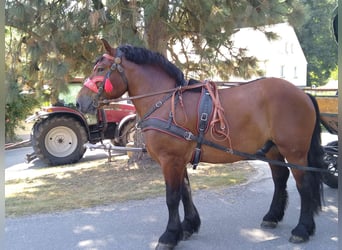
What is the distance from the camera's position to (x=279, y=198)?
4.63 m

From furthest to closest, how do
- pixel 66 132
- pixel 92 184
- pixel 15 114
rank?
pixel 15 114, pixel 66 132, pixel 92 184

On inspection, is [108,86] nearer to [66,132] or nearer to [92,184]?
[92,184]

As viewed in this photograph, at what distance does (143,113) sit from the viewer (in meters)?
4.10

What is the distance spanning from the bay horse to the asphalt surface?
267 mm

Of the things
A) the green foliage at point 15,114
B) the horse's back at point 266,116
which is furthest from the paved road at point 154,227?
the green foliage at point 15,114

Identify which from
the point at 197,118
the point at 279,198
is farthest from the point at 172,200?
the point at 279,198

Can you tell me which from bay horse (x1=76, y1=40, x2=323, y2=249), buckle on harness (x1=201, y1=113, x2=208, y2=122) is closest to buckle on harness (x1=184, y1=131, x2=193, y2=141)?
bay horse (x1=76, y1=40, x2=323, y2=249)

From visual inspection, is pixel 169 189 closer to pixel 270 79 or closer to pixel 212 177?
pixel 270 79

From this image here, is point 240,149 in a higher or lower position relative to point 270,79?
lower

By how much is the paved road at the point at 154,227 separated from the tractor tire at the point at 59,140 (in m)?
4.13

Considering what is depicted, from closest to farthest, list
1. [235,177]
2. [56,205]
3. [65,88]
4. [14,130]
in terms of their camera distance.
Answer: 1. [56,205]
2. [65,88]
3. [235,177]
4. [14,130]

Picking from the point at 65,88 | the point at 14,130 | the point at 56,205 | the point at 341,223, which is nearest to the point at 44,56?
the point at 65,88

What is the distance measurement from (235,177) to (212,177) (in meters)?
0.42

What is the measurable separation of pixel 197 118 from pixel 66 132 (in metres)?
6.05
